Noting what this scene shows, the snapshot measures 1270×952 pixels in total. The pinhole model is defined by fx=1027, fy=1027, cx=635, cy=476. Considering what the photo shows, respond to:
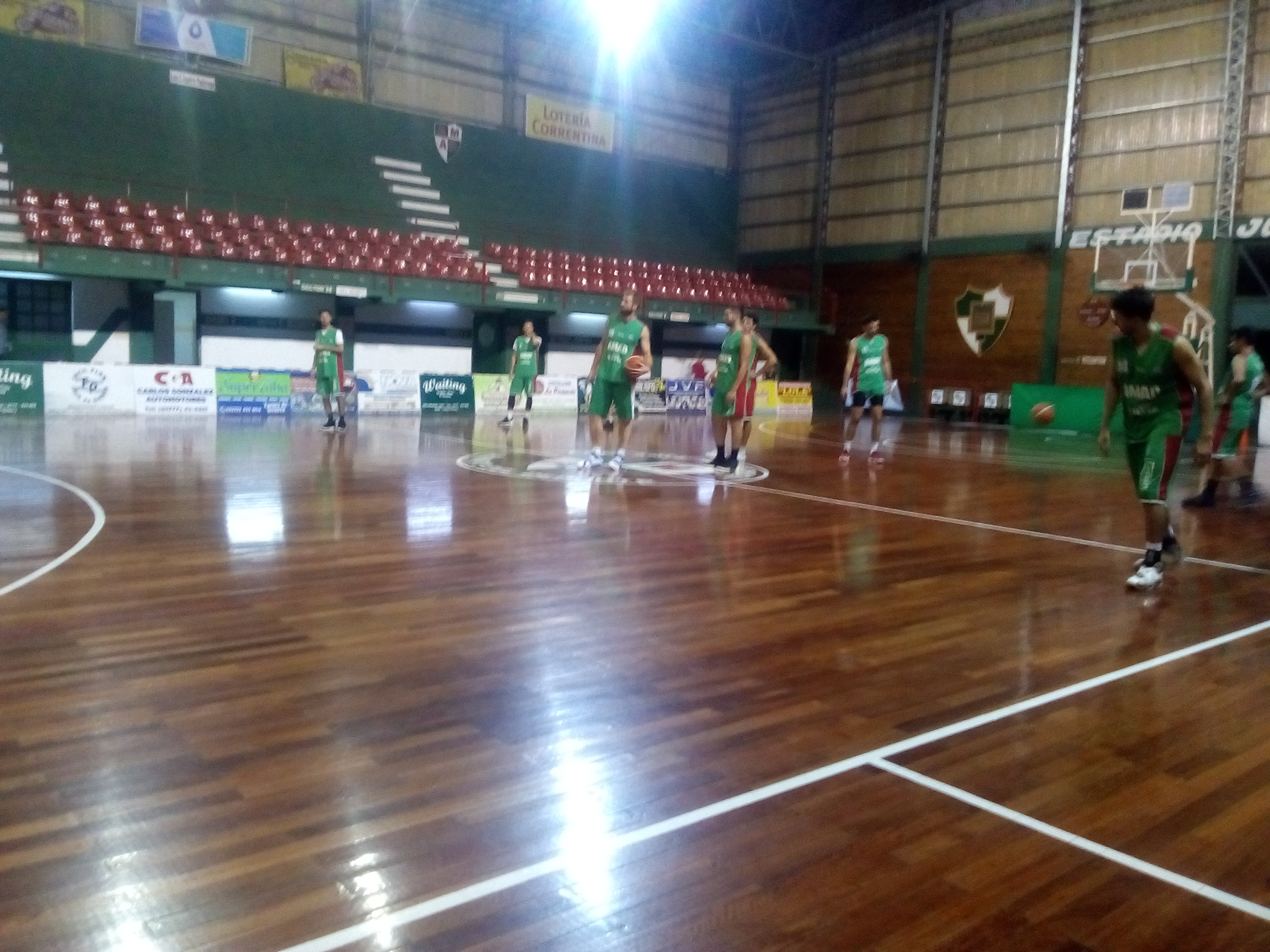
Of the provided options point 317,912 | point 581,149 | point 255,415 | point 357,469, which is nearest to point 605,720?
point 317,912

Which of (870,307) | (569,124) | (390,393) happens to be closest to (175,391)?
(390,393)

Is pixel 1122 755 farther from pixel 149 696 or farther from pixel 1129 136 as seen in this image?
pixel 1129 136

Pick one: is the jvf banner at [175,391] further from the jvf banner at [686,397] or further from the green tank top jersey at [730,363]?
the green tank top jersey at [730,363]

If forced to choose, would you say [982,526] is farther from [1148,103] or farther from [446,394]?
[1148,103]

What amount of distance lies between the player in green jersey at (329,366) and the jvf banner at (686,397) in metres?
9.17

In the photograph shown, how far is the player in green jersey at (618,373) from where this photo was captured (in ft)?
32.2

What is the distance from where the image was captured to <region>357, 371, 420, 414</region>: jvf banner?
18.4 m

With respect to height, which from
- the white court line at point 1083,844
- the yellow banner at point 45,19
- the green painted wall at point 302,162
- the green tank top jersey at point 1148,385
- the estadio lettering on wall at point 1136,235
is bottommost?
the white court line at point 1083,844

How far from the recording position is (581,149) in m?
27.1

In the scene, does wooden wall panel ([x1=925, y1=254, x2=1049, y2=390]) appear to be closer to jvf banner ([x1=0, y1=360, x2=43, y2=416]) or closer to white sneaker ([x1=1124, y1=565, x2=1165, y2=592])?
white sneaker ([x1=1124, y1=565, x2=1165, y2=592])

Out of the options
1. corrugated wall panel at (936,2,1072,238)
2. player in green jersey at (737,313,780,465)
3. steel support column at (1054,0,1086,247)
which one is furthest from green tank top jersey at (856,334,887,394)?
corrugated wall panel at (936,2,1072,238)

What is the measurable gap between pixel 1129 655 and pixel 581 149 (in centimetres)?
2482

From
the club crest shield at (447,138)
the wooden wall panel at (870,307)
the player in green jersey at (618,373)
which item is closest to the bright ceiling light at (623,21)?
the club crest shield at (447,138)

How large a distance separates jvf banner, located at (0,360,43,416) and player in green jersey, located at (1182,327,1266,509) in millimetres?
15145
